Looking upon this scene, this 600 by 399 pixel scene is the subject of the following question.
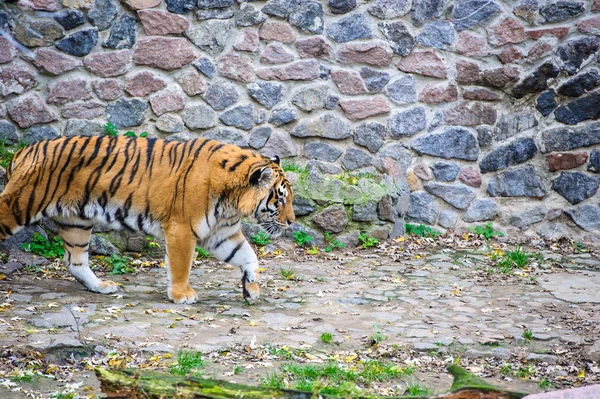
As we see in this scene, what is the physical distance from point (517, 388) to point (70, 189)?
12.4 feet

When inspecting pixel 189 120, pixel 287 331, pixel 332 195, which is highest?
pixel 189 120

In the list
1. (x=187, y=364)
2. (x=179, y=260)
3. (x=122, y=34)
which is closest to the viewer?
(x=187, y=364)

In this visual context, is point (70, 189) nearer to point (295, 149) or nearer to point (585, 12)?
point (295, 149)

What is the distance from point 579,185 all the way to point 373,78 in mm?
2701

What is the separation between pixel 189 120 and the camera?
840cm

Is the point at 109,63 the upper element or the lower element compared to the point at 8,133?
upper

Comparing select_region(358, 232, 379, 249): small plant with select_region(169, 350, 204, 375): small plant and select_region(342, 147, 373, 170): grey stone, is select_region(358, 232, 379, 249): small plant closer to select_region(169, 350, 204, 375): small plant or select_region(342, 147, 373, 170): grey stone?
select_region(342, 147, 373, 170): grey stone

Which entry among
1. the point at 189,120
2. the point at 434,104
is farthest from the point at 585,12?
the point at 189,120

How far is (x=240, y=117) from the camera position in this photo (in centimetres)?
851

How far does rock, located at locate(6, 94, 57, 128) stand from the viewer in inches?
313

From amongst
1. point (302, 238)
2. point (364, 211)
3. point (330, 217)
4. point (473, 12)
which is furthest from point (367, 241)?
point (473, 12)

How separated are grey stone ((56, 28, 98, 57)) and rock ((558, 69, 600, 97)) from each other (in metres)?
5.29

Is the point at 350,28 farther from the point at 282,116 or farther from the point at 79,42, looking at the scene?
the point at 79,42

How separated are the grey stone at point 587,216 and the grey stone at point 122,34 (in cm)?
539
